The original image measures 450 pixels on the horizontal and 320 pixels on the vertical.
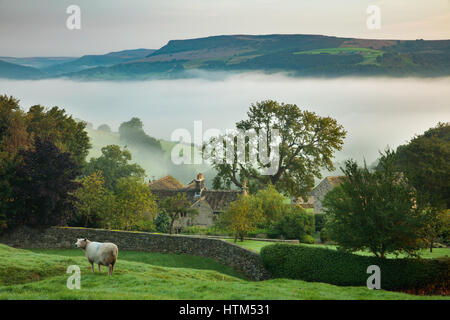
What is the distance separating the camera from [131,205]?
5222 cm

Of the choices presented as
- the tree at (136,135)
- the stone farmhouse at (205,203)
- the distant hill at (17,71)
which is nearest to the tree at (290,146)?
the stone farmhouse at (205,203)

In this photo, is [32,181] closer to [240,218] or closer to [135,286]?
[240,218]

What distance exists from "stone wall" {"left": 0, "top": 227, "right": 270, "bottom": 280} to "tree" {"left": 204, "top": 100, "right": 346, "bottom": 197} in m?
24.3

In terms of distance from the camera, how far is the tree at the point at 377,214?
2728 centimetres

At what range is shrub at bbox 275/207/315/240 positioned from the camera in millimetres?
52281

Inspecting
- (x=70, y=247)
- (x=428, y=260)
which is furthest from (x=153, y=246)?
(x=428, y=260)

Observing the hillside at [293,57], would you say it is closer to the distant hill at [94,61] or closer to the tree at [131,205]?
the distant hill at [94,61]

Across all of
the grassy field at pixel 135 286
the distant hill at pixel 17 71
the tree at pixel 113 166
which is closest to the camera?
the grassy field at pixel 135 286

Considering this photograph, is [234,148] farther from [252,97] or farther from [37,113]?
[252,97]

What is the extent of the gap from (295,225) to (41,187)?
25654 millimetres

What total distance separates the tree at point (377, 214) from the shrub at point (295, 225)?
74.0ft

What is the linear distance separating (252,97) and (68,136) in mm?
113449
